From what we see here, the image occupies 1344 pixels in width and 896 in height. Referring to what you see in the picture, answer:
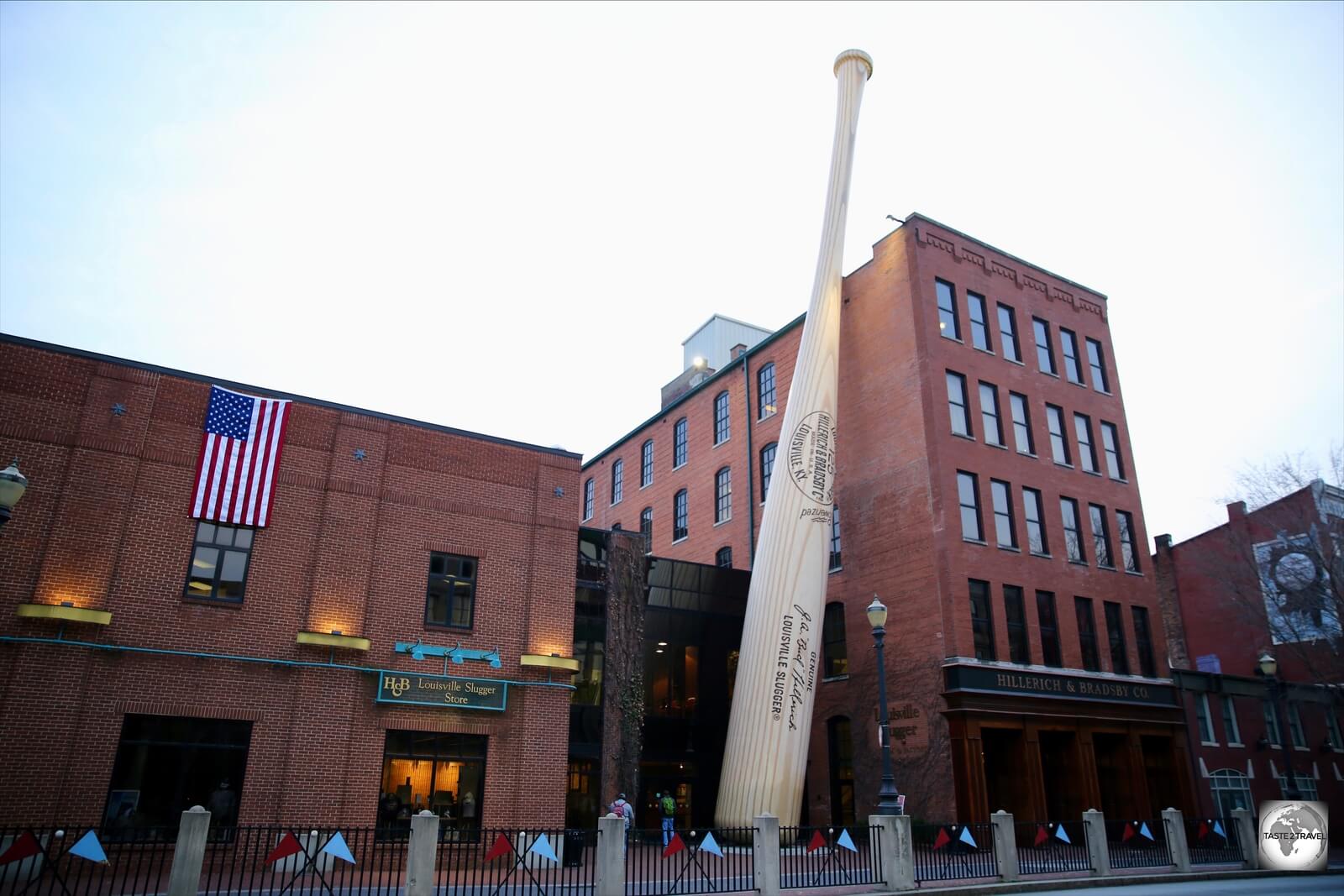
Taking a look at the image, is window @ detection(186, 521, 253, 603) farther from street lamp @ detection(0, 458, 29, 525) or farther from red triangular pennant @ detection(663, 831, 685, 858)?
red triangular pennant @ detection(663, 831, 685, 858)

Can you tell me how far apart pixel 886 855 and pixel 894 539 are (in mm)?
13896

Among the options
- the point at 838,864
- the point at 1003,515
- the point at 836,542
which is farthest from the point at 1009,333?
the point at 838,864

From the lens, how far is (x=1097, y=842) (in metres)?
20.2

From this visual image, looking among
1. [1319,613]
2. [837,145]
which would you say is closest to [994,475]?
[837,145]

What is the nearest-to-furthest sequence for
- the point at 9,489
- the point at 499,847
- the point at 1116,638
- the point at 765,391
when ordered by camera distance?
the point at 9,489, the point at 499,847, the point at 1116,638, the point at 765,391

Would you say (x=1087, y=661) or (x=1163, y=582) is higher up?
(x=1163, y=582)

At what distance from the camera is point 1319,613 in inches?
1361

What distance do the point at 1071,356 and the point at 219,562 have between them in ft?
98.6

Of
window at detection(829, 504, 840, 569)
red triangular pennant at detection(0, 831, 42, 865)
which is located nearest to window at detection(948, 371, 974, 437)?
window at detection(829, 504, 840, 569)

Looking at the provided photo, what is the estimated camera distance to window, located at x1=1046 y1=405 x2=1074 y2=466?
3328cm

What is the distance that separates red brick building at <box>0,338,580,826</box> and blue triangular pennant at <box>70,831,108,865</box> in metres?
5.81

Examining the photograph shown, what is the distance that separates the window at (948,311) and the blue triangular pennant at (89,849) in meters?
27.0

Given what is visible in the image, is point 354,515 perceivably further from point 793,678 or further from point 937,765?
point 937,765

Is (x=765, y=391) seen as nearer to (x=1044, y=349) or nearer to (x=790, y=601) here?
(x=1044, y=349)
